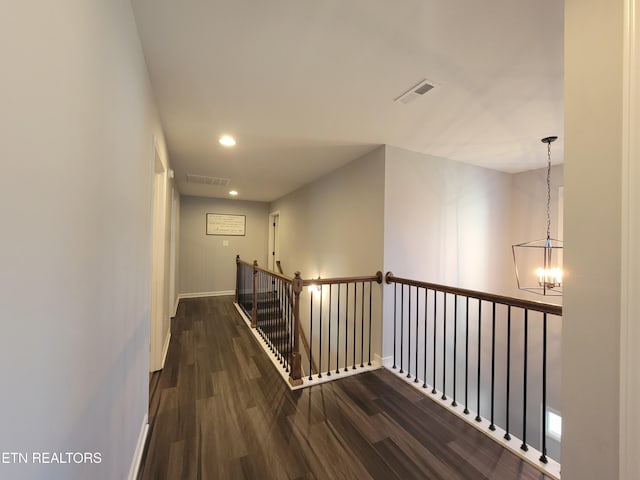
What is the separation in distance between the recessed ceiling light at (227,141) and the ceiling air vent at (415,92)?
1722mm

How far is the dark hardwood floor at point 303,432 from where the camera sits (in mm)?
1479

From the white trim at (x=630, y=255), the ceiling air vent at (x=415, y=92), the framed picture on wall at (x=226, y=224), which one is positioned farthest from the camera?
the framed picture on wall at (x=226, y=224)

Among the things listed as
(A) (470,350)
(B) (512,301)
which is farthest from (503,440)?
(A) (470,350)

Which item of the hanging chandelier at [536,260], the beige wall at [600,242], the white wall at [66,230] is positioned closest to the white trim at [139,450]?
the white wall at [66,230]

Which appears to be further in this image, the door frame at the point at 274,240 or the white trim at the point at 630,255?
the door frame at the point at 274,240

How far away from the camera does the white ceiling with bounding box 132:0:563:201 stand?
4.16 feet

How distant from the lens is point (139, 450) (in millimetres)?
1547

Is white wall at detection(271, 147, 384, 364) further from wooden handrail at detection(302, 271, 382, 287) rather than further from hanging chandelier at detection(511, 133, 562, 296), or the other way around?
hanging chandelier at detection(511, 133, 562, 296)

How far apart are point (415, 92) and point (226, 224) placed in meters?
5.41

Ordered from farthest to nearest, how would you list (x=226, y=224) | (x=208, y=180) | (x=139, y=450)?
1. (x=226, y=224)
2. (x=208, y=180)
3. (x=139, y=450)

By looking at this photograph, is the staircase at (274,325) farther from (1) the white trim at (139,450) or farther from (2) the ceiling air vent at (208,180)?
(2) the ceiling air vent at (208,180)

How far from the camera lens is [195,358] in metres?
2.84

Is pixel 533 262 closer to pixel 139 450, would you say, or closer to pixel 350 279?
pixel 350 279

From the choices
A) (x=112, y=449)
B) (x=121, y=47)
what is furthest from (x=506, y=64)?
(x=112, y=449)
